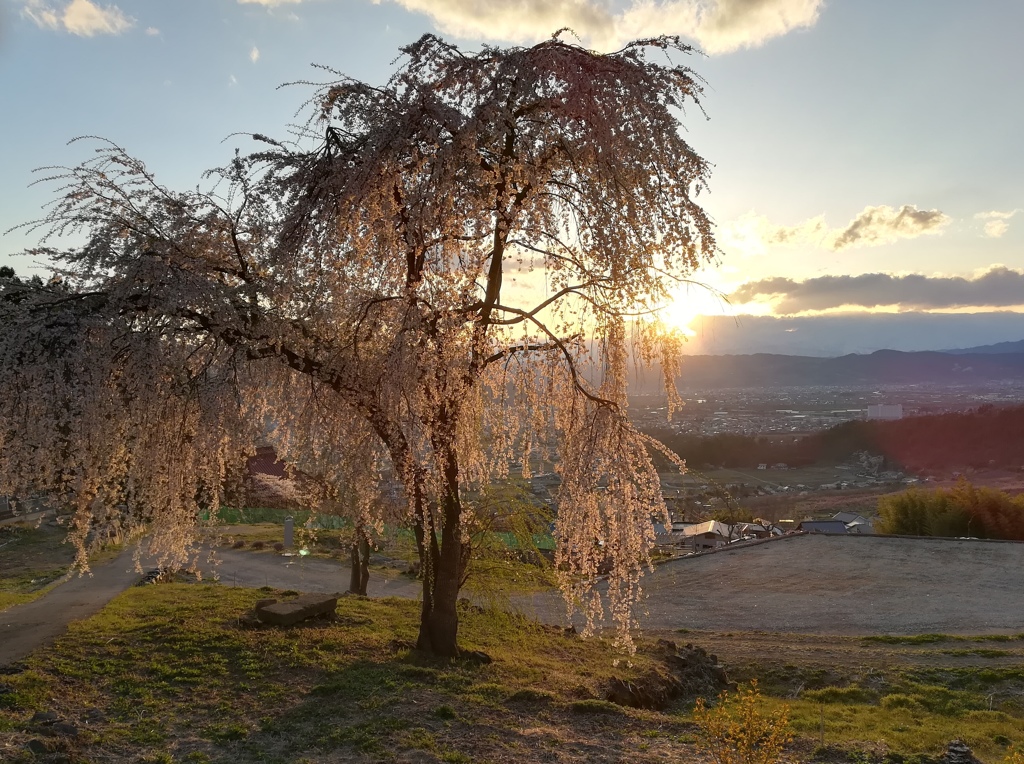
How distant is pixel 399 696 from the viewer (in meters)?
8.39

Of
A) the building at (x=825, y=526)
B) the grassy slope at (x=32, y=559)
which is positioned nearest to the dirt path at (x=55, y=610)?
the grassy slope at (x=32, y=559)

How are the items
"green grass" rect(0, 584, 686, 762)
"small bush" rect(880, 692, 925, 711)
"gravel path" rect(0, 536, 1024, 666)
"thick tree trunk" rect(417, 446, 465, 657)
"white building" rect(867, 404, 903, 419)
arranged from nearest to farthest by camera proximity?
1. "green grass" rect(0, 584, 686, 762)
2. "thick tree trunk" rect(417, 446, 465, 657)
3. "small bush" rect(880, 692, 925, 711)
4. "gravel path" rect(0, 536, 1024, 666)
5. "white building" rect(867, 404, 903, 419)

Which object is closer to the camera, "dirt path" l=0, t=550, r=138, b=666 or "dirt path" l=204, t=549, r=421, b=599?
"dirt path" l=0, t=550, r=138, b=666

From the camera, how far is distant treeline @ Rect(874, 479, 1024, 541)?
36469mm

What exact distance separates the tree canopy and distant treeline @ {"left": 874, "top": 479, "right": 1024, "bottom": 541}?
3621 cm

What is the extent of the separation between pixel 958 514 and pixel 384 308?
3941cm

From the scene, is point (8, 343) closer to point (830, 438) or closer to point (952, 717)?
point (952, 717)

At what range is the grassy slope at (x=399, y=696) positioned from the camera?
6957mm

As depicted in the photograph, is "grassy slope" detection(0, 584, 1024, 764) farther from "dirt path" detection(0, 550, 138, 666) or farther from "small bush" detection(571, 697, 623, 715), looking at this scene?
"dirt path" detection(0, 550, 138, 666)

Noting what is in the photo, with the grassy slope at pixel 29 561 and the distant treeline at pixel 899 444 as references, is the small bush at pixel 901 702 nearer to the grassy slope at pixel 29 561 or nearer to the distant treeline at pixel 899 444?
the grassy slope at pixel 29 561

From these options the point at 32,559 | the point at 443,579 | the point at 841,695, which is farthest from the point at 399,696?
the point at 32,559

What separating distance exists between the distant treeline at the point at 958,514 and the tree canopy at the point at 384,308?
36210 mm

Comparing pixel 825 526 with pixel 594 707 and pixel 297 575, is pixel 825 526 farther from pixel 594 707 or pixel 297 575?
pixel 594 707

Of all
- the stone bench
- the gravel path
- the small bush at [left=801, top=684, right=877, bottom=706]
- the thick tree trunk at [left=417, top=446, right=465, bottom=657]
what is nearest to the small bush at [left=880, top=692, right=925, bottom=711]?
the small bush at [left=801, top=684, right=877, bottom=706]
